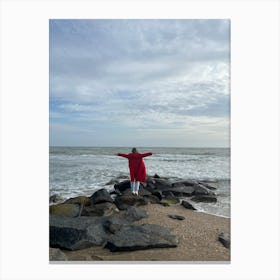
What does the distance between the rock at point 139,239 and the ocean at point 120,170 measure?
1.53m

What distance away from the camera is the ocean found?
24.0 ft

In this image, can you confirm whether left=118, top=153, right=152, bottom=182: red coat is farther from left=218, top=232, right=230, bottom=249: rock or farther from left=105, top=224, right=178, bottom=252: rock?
left=218, top=232, right=230, bottom=249: rock

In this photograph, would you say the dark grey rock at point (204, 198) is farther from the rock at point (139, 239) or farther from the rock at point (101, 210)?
the rock at point (139, 239)

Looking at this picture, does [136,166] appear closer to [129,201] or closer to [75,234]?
[129,201]

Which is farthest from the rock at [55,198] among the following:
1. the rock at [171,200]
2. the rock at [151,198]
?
the rock at [171,200]

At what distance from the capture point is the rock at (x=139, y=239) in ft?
13.0

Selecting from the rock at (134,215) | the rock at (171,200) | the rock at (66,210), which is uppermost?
the rock at (66,210)

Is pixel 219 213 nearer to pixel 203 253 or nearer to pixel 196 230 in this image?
pixel 196 230

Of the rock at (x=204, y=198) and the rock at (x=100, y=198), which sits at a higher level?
the rock at (x=100, y=198)

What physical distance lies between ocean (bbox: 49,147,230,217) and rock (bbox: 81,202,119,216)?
1084 millimetres

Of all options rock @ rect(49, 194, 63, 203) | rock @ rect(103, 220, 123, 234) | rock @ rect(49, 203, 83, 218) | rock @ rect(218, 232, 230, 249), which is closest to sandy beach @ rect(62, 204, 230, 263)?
rock @ rect(218, 232, 230, 249)
